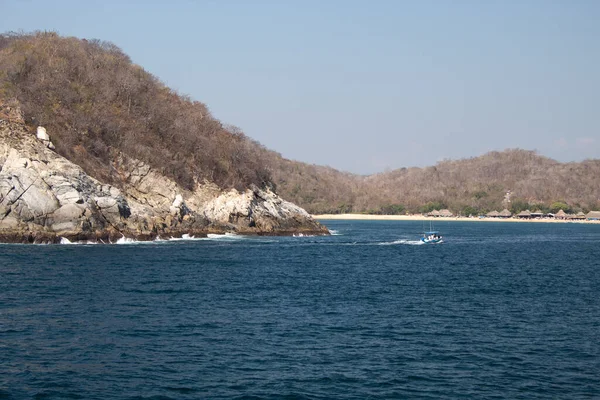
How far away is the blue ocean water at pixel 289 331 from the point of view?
21.8 m

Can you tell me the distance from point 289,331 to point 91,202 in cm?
4867

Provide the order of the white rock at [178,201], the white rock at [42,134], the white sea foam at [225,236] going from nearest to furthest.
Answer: the white rock at [42,134], the white rock at [178,201], the white sea foam at [225,236]

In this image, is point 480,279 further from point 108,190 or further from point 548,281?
point 108,190

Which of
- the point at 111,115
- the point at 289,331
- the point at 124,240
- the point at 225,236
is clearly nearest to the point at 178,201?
the point at 225,236

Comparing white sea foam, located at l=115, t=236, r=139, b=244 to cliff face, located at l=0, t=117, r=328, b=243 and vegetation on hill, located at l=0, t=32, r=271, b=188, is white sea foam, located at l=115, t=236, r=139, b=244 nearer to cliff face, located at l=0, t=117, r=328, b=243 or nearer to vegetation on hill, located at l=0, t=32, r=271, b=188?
cliff face, located at l=0, t=117, r=328, b=243

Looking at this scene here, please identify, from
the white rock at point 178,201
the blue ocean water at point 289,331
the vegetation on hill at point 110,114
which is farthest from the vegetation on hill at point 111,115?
the blue ocean water at point 289,331

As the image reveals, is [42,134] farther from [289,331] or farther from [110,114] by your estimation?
[289,331]

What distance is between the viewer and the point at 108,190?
76438mm

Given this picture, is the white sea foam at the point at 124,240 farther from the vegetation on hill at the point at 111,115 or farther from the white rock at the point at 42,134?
the white rock at the point at 42,134

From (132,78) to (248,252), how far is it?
162ft

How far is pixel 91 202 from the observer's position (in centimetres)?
7256

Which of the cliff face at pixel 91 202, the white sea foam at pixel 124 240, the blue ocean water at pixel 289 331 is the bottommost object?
the blue ocean water at pixel 289 331

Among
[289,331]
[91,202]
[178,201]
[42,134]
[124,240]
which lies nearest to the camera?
[289,331]

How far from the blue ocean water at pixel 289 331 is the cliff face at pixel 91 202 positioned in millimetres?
12877
